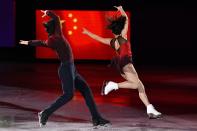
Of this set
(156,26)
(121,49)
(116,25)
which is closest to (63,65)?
(121,49)

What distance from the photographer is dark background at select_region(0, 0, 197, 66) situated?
88.6ft

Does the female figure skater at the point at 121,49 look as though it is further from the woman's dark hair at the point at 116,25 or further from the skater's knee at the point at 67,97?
the skater's knee at the point at 67,97

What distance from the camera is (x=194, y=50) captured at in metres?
27.2

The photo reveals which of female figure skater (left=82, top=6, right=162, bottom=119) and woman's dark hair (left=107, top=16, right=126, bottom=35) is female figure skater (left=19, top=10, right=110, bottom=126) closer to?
female figure skater (left=82, top=6, right=162, bottom=119)

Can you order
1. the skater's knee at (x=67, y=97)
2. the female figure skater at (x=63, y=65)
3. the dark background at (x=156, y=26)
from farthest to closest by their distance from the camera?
the dark background at (x=156, y=26), the skater's knee at (x=67, y=97), the female figure skater at (x=63, y=65)

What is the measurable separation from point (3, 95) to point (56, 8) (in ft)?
42.1

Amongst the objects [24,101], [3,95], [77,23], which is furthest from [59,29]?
[77,23]

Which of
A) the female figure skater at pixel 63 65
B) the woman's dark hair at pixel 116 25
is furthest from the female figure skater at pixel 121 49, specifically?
the female figure skater at pixel 63 65

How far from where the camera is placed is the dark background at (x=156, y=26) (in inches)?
1063

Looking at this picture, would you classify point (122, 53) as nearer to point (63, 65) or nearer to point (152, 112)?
point (63, 65)

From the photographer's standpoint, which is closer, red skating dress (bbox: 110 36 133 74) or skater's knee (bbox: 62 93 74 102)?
skater's knee (bbox: 62 93 74 102)

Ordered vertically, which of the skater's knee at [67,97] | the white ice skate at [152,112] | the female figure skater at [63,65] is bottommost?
the white ice skate at [152,112]

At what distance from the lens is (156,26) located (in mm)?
27203

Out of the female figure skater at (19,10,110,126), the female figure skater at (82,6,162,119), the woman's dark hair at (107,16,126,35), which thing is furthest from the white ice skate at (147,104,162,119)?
the woman's dark hair at (107,16,126,35)
